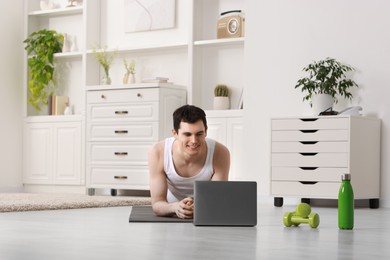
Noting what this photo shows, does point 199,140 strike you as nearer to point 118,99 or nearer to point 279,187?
point 279,187

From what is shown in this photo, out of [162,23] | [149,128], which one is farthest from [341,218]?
[162,23]

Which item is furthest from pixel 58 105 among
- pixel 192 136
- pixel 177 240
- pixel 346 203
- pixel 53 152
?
pixel 177 240

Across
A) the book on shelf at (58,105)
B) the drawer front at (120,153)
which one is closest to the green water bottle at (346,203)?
the drawer front at (120,153)

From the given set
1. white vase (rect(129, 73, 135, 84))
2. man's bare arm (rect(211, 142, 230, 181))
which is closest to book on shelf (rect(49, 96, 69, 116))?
white vase (rect(129, 73, 135, 84))

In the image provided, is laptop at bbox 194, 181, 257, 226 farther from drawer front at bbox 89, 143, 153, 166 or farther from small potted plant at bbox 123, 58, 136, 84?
small potted plant at bbox 123, 58, 136, 84

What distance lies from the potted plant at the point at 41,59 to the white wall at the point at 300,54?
2.43 metres

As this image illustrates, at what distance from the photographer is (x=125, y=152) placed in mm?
7184

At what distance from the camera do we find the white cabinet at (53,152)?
786 cm

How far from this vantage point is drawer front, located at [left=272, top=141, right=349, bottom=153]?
18.9 feet

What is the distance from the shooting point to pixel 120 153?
721cm

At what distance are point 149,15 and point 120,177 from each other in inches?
64.3

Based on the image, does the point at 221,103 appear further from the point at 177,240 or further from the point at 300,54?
the point at 177,240

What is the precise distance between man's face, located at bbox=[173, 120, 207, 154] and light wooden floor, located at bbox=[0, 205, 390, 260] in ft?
1.32

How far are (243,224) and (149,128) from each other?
133 inches
